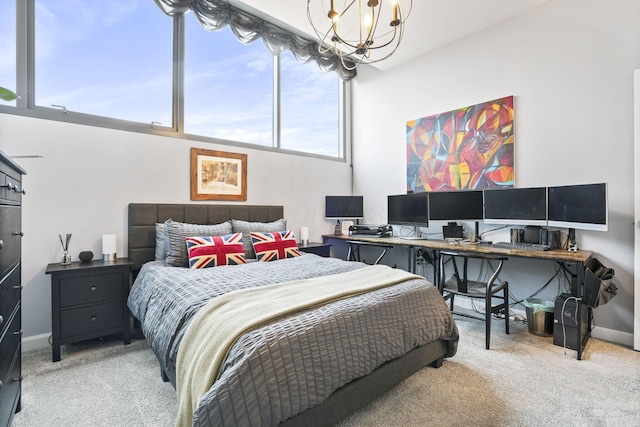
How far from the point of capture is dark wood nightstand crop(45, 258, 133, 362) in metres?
2.27

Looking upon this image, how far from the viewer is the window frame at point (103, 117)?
2.48 metres

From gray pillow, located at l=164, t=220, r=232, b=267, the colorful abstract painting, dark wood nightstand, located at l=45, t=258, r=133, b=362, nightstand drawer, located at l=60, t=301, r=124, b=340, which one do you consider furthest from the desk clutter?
nightstand drawer, located at l=60, t=301, r=124, b=340

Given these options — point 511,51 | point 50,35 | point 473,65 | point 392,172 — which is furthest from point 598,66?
point 50,35

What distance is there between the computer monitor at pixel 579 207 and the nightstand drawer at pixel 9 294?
3725 mm

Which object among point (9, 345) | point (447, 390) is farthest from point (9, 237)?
point (447, 390)

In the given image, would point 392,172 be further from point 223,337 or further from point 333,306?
point 223,337

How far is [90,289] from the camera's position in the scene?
7.95 feet

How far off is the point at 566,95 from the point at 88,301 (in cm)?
464

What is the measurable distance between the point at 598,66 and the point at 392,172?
235cm

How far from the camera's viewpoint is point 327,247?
4012 mm

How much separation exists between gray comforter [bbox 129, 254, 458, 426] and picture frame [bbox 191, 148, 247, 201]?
1.24 meters

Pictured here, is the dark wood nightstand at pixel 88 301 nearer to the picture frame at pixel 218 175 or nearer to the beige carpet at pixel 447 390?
the beige carpet at pixel 447 390

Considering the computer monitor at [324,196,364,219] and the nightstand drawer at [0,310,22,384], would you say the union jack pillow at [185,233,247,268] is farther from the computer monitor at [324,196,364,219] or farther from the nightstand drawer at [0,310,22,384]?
the computer monitor at [324,196,364,219]

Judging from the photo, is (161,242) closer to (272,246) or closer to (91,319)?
(91,319)
